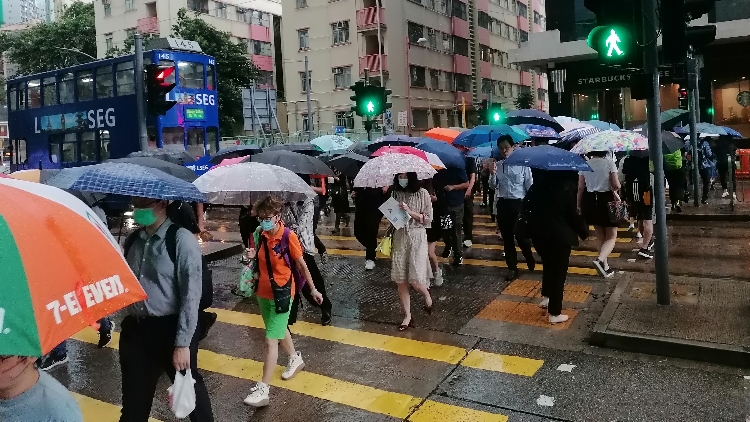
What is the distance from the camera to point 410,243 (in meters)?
6.30

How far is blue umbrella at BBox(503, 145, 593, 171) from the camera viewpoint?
602cm

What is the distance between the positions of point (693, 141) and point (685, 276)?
729 cm

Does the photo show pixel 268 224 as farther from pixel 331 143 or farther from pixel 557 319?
pixel 331 143

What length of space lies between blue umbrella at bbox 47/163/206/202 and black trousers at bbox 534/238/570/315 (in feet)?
12.3

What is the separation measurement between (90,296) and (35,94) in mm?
21808

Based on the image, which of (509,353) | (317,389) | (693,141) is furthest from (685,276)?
(693,141)

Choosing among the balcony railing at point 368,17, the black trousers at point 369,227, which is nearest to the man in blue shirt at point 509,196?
the black trousers at point 369,227

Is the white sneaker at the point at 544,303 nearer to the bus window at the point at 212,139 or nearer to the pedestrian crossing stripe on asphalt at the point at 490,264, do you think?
the pedestrian crossing stripe on asphalt at the point at 490,264

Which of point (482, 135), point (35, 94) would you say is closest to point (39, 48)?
point (35, 94)

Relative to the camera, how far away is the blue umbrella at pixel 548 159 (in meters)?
6.02

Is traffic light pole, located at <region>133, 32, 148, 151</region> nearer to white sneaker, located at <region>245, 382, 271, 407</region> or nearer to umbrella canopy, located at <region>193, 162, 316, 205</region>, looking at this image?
umbrella canopy, located at <region>193, 162, 316, 205</region>

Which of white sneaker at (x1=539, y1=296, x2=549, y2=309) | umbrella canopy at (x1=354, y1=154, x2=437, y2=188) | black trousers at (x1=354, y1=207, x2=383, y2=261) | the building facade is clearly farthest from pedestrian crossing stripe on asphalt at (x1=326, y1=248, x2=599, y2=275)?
the building facade

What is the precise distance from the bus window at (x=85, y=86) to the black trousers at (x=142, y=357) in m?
17.2

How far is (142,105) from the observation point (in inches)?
596
